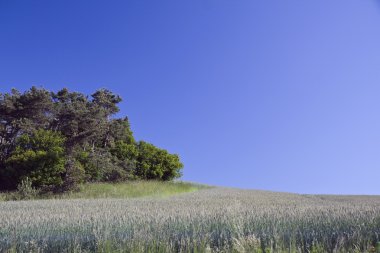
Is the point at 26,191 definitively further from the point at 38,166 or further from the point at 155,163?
the point at 155,163

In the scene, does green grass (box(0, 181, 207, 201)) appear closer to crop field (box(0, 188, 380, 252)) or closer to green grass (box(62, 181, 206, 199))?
green grass (box(62, 181, 206, 199))

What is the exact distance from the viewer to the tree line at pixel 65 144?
2472 cm

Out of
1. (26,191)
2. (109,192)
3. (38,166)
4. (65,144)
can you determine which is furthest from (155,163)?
(26,191)

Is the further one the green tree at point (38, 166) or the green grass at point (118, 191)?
the green tree at point (38, 166)

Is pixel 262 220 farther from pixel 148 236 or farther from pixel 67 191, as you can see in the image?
pixel 67 191

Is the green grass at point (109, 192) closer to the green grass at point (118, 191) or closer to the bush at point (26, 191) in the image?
the green grass at point (118, 191)

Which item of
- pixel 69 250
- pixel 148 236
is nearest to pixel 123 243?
pixel 148 236

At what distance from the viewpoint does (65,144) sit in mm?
28344

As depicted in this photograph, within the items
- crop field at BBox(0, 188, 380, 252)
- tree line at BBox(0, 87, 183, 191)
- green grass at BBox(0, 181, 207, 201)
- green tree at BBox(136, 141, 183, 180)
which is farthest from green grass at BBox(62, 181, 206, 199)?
crop field at BBox(0, 188, 380, 252)

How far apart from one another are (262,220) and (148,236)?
74.6 inches

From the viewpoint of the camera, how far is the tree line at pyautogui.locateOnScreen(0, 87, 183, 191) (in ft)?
81.1

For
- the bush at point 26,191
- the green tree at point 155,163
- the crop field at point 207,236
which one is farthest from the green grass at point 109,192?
the crop field at point 207,236

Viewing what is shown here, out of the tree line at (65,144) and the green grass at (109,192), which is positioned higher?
the tree line at (65,144)

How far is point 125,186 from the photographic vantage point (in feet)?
86.6
